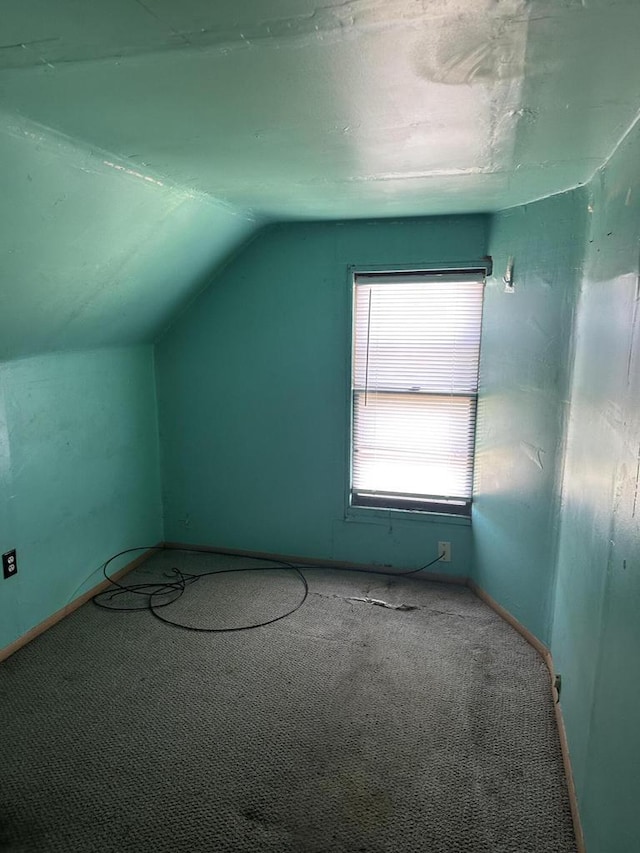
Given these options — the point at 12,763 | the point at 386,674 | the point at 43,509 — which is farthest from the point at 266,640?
the point at 43,509

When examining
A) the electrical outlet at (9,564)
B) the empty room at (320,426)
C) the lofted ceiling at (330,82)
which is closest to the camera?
the lofted ceiling at (330,82)

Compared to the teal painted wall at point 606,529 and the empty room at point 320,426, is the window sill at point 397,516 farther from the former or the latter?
the teal painted wall at point 606,529

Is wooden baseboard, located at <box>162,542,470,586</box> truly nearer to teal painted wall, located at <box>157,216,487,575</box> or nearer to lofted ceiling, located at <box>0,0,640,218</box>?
teal painted wall, located at <box>157,216,487,575</box>

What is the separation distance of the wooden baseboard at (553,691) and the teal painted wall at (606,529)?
7cm

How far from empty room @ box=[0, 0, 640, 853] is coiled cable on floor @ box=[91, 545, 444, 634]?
0.02m

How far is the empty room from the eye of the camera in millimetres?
1190

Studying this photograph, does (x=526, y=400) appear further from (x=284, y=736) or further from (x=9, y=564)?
(x=9, y=564)

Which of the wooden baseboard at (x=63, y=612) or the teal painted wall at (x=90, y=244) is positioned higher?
the teal painted wall at (x=90, y=244)

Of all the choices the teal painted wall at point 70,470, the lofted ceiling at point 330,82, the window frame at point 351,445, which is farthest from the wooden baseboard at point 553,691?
the teal painted wall at point 70,470

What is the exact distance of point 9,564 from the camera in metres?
2.38

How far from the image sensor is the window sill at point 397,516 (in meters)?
3.04

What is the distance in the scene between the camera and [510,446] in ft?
8.49

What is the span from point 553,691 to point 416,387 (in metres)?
1.63

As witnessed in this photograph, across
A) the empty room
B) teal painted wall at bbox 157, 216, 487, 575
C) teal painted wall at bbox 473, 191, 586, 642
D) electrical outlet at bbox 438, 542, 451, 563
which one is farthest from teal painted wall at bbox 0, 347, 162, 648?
teal painted wall at bbox 473, 191, 586, 642
